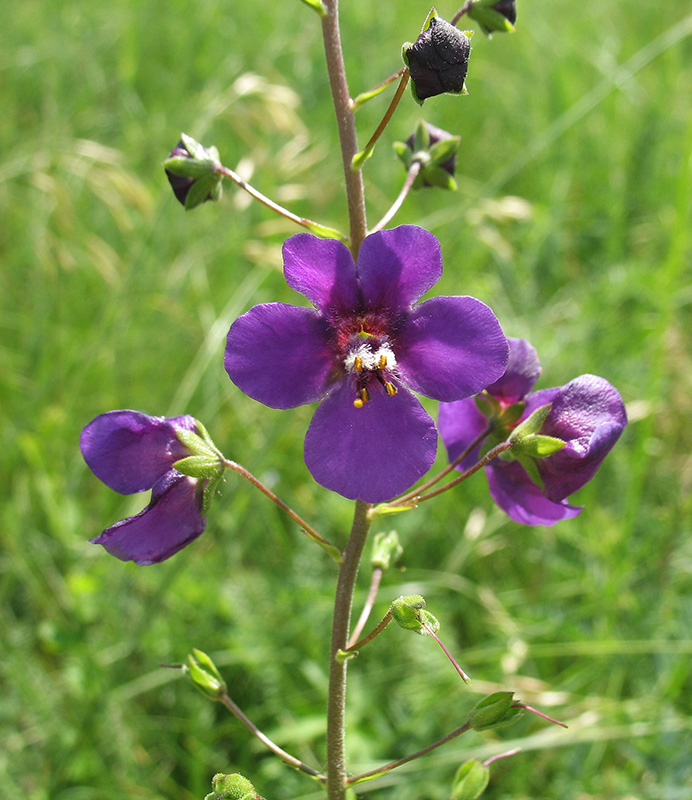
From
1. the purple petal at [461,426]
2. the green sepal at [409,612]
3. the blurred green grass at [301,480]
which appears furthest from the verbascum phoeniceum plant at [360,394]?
the blurred green grass at [301,480]

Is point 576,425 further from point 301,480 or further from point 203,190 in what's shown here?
point 301,480

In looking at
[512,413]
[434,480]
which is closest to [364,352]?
[434,480]

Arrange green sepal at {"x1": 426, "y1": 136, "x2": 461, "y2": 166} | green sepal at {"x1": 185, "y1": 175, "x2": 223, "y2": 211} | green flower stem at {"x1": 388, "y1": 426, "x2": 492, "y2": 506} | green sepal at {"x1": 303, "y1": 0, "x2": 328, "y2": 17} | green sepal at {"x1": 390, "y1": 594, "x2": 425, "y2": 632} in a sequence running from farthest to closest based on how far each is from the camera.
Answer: green sepal at {"x1": 426, "y1": 136, "x2": 461, "y2": 166}
green sepal at {"x1": 185, "y1": 175, "x2": 223, "y2": 211}
green flower stem at {"x1": 388, "y1": 426, "x2": 492, "y2": 506}
green sepal at {"x1": 303, "y1": 0, "x2": 328, "y2": 17}
green sepal at {"x1": 390, "y1": 594, "x2": 425, "y2": 632}

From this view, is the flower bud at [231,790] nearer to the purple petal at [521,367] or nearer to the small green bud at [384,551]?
the small green bud at [384,551]

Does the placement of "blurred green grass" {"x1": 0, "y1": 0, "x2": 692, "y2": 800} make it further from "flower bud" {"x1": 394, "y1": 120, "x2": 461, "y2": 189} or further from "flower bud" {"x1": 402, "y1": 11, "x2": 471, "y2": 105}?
"flower bud" {"x1": 402, "y1": 11, "x2": 471, "y2": 105}

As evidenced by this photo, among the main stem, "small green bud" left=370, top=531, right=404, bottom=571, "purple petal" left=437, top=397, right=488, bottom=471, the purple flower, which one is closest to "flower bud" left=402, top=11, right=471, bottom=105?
the main stem

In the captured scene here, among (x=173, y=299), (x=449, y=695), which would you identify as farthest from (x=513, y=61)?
(x=449, y=695)
